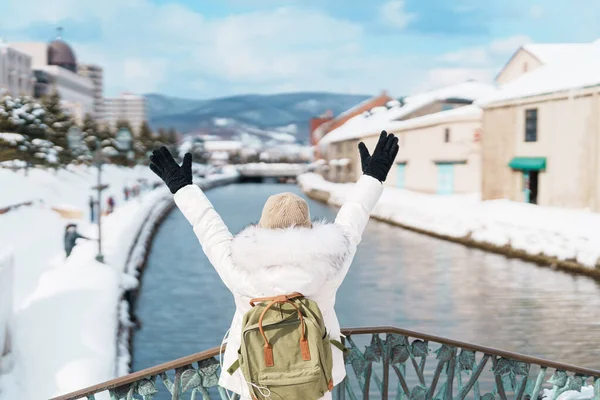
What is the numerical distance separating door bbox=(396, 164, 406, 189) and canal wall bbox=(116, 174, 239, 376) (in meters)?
14.9

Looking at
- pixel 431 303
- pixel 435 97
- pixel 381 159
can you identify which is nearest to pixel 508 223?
pixel 431 303

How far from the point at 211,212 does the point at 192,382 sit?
3.00 ft

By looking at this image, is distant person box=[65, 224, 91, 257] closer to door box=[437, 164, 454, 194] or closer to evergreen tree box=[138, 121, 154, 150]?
door box=[437, 164, 454, 194]

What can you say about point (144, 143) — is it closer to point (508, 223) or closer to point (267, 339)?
point (508, 223)

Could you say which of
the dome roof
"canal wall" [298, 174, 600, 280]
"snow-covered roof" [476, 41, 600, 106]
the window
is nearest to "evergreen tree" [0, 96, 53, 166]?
"canal wall" [298, 174, 600, 280]

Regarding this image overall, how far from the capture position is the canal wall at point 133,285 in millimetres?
10859

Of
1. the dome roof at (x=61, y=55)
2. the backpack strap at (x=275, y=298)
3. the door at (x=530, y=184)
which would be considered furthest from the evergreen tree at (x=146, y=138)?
the backpack strap at (x=275, y=298)

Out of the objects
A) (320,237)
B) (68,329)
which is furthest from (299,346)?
(68,329)

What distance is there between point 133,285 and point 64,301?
4848mm

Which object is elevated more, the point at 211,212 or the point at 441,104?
the point at 441,104

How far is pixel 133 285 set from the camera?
16.0 m

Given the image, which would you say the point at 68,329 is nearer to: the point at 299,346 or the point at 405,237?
the point at 299,346

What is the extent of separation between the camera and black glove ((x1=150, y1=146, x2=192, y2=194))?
10.0 feet

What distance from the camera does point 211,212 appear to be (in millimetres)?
2965
